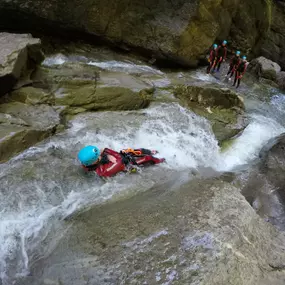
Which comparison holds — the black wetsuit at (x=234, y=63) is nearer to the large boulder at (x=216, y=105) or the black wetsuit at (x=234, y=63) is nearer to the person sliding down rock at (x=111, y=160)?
the large boulder at (x=216, y=105)

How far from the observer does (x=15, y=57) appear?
19.7 ft

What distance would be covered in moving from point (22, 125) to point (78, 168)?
1.35 meters

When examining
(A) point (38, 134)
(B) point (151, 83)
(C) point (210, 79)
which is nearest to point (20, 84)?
(A) point (38, 134)

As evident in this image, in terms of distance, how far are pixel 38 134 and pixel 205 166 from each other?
11.4ft

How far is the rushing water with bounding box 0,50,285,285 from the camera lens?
12.5 ft

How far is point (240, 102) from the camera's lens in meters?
8.88

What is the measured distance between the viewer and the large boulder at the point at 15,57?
5.79m

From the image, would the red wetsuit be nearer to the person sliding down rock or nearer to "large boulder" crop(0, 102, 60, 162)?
the person sliding down rock

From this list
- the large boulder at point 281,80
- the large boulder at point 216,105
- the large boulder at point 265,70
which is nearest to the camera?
the large boulder at point 216,105

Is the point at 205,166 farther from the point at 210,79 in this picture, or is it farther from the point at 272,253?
the point at 210,79

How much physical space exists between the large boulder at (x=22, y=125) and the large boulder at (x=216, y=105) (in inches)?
148

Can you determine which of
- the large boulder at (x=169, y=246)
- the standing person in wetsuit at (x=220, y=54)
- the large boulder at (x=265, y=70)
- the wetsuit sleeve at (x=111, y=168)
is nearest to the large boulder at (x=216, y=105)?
the wetsuit sleeve at (x=111, y=168)

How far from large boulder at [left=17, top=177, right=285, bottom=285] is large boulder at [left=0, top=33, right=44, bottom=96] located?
3328 mm

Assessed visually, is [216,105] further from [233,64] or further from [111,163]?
[111,163]
